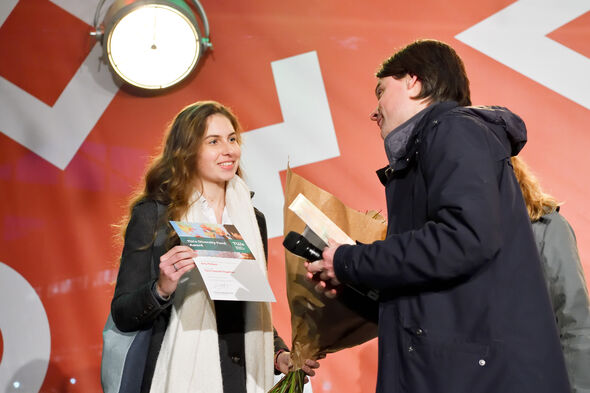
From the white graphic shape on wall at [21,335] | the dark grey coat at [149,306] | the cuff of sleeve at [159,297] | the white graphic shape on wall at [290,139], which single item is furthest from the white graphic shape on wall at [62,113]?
the cuff of sleeve at [159,297]

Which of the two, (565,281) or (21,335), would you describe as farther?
(21,335)

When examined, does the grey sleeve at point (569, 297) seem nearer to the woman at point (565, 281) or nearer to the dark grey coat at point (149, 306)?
the woman at point (565, 281)

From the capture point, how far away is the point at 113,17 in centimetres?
300

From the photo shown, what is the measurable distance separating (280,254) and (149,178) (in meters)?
1.01

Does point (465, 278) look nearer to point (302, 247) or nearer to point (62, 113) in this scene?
point (302, 247)

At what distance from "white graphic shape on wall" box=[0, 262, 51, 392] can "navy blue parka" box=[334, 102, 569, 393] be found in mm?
2027

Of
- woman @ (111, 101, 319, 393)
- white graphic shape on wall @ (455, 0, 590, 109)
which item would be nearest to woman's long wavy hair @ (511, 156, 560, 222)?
woman @ (111, 101, 319, 393)

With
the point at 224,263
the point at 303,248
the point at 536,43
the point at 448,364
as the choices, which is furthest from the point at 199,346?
the point at 536,43

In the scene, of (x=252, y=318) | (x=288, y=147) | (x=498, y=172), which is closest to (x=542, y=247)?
(x=498, y=172)

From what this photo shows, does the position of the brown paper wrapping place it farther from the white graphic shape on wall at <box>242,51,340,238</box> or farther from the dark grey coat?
the white graphic shape on wall at <box>242,51,340,238</box>

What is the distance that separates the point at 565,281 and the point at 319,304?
0.71m

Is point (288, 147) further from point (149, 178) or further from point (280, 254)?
point (149, 178)

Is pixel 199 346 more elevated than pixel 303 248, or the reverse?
pixel 303 248

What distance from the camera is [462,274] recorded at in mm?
1336
